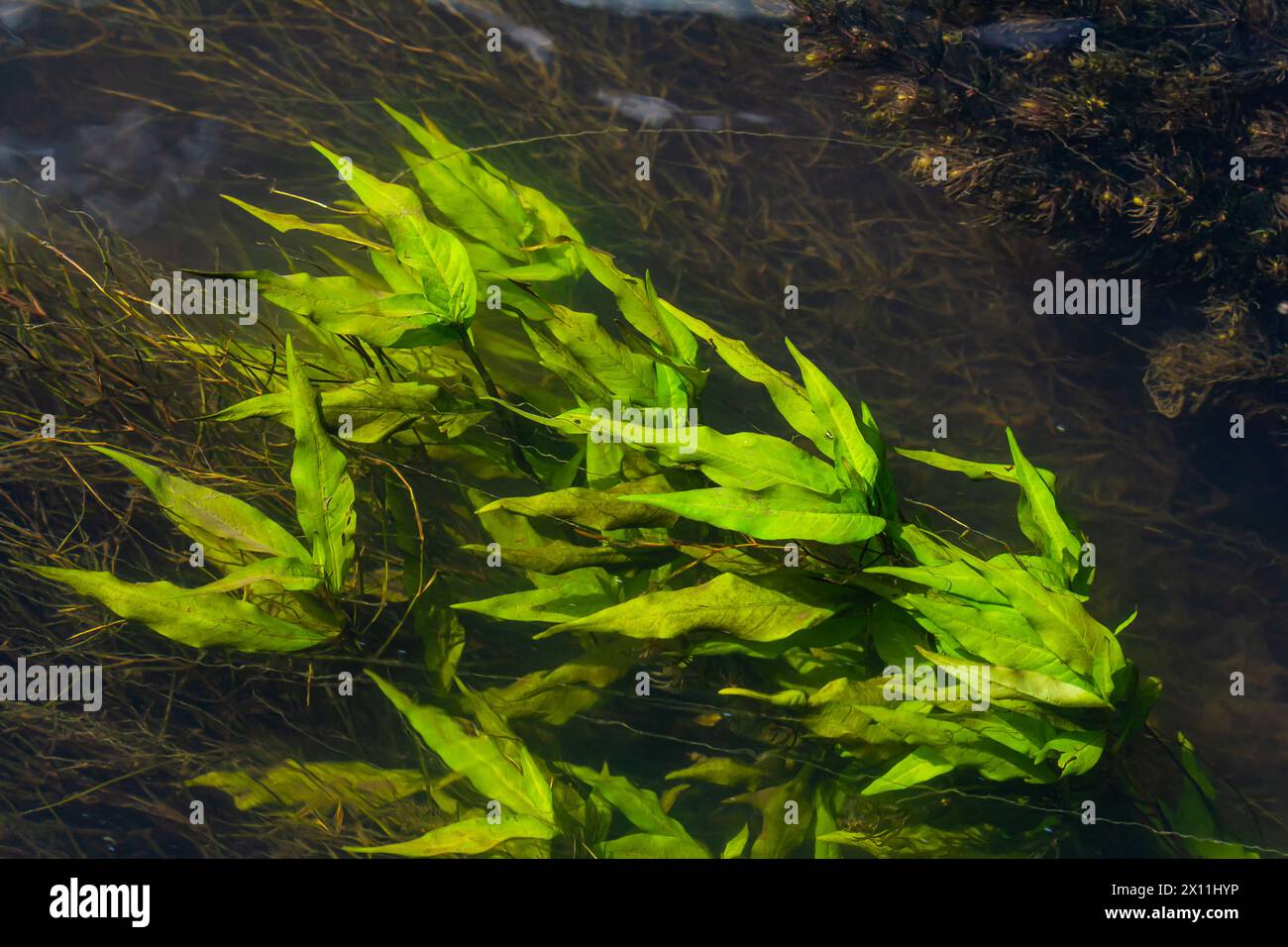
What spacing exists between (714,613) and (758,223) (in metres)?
1.29

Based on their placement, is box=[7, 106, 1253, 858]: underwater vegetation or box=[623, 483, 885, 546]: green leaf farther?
box=[7, 106, 1253, 858]: underwater vegetation

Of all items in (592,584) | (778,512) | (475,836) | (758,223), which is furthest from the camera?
(758,223)

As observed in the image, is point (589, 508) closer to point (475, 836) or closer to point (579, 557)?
point (579, 557)

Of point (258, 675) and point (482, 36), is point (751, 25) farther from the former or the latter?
point (258, 675)

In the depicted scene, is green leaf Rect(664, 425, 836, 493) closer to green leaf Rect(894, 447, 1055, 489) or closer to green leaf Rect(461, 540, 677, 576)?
green leaf Rect(461, 540, 677, 576)

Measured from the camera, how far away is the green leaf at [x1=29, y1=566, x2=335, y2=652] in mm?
2004

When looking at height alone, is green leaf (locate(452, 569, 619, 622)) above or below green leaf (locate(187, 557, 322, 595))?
below

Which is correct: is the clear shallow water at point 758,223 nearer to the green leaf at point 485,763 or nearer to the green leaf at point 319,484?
the green leaf at point 485,763

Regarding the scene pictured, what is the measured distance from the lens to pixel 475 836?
2.06 metres

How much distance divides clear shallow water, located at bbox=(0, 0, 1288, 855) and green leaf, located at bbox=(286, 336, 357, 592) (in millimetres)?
974

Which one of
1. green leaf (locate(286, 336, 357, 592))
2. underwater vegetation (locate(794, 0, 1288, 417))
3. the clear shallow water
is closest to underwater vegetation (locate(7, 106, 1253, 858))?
green leaf (locate(286, 336, 357, 592))

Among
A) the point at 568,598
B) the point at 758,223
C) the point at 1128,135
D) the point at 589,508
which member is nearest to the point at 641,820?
the point at 568,598

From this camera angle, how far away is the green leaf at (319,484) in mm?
1954

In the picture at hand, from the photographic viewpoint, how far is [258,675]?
263cm
